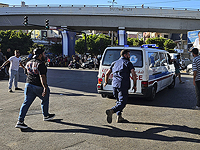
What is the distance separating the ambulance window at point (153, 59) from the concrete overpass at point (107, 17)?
24577 millimetres

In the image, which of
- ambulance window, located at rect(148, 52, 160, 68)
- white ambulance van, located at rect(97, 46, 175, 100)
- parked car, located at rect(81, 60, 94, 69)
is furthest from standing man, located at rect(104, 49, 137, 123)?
parked car, located at rect(81, 60, 94, 69)

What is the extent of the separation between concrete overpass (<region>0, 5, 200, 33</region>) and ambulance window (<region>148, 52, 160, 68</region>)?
24.6 m

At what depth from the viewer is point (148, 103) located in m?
7.59

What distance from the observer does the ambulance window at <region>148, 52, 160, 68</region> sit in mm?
7711

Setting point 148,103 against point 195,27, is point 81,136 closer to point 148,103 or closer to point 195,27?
point 148,103

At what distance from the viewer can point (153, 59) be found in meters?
8.01

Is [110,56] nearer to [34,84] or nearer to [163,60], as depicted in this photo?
[163,60]

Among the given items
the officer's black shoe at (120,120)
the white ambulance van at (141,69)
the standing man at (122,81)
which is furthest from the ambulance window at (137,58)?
the officer's black shoe at (120,120)

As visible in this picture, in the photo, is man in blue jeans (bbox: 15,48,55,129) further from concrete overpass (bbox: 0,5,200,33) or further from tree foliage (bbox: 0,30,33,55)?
tree foliage (bbox: 0,30,33,55)

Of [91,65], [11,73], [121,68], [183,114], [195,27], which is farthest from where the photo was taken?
[195,27]

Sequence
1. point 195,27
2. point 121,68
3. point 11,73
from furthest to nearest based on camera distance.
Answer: point 195,27 → point 11,73 → point 121,68

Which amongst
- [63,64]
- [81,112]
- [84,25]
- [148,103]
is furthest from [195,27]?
[81,112]

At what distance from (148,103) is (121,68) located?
112 inches

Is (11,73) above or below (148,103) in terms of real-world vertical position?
above
